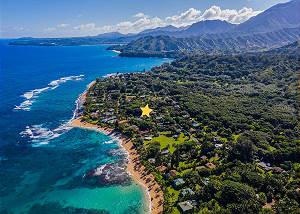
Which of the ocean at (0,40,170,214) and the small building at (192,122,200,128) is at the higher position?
the small building at (192,122,200,128)

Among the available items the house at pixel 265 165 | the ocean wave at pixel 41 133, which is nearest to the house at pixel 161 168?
the house at pixel 265 165

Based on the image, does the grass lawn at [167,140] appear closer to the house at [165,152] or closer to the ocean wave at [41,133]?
the house at [165,152]

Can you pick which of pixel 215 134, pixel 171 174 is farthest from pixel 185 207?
pixel 215 134

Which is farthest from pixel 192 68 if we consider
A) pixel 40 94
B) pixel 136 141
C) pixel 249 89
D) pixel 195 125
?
pixel 136 141

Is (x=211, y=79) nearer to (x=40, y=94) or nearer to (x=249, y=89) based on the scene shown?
(x=249, y=89)

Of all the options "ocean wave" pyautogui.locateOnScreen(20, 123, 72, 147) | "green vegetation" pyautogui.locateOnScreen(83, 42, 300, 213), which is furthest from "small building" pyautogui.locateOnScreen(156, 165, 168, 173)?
"ocean wave" pyautogui.locateOnScreen(20, 123, 72, 147)

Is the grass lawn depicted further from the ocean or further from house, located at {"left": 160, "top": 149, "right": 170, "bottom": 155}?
the ocean
